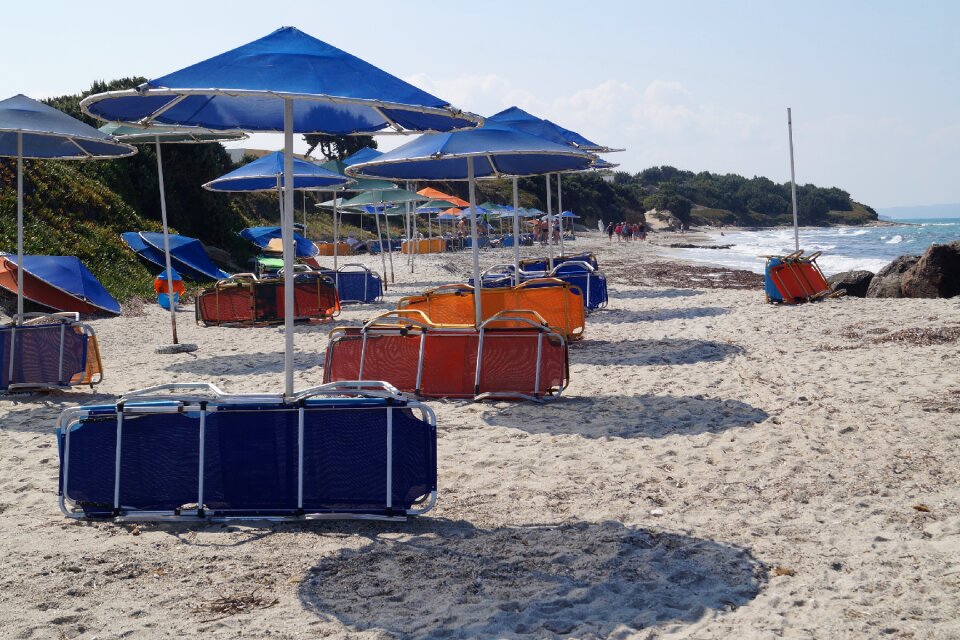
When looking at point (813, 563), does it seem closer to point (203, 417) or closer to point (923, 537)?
point (923, 537)

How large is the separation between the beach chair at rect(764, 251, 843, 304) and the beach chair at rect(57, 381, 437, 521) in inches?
463

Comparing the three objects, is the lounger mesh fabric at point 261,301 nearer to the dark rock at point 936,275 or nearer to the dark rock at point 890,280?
the dark rock at point 890,280

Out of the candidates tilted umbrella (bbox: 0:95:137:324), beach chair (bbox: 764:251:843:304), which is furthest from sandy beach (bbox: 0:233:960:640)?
beach chair (bbox: 764:251:843:304)

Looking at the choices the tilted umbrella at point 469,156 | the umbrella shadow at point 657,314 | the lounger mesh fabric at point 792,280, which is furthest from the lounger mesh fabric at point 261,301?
the lounger mesh fabric at point 792,280

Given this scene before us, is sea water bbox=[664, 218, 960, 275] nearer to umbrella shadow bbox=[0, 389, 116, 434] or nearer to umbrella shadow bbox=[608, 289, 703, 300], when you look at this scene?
umbrella shadow bbox=[608, 289, 703, 300]

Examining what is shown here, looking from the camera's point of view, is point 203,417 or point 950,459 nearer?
point 203,417

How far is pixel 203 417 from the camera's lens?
15.3ft

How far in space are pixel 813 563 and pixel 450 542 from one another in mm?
1691

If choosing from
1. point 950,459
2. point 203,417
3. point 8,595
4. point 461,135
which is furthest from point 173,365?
point 950,459

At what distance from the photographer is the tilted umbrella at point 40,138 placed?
8016 millimetres

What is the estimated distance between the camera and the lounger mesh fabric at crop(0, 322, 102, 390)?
8.52 meters

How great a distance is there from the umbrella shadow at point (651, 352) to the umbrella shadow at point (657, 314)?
8.71 feet

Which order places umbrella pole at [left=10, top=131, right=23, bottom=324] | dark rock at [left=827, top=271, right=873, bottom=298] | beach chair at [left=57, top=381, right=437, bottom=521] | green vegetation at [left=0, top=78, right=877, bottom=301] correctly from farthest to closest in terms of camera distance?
green vegetation at [left=0, top=78, right=877, bottom=301] → dark rock at [left=827, top=271, right=873, bottom=298] → umbrella pole at [left=10, top=131, right=23, bottom=324] → beach chair at [left=57, top=381, right=437, bottom=521]

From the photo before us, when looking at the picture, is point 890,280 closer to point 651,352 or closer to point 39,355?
point 651,352
